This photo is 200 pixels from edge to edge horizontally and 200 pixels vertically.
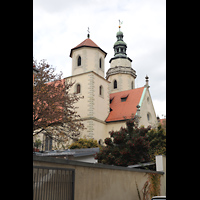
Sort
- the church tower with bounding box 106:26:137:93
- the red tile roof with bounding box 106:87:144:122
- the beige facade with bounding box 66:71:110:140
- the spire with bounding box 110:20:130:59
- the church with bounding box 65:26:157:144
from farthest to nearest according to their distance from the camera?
the spire with bounding box 110:20:130:59, the church tower with bounding box 106:26:137:93, the red tile roof with bounding box 106:87:144:122, the church with bounding box 65:26:157:144, the beige facade with bounding box 66:71:110:140

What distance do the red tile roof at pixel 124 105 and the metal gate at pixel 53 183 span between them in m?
26.5

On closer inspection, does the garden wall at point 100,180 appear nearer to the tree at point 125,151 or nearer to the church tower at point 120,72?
the tree at point 125,151

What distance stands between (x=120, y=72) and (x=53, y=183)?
39.8 m

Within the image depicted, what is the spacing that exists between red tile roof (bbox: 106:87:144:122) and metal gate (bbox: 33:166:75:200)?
2651cm

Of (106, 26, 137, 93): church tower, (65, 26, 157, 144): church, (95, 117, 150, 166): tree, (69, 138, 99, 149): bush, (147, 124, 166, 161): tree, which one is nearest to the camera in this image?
(95, 117, 150, 166): tree

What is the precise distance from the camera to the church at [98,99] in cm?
3212

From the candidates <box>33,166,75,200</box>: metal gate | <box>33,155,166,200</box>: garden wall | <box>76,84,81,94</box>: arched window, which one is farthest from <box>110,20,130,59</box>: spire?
<box>33,166,75,200</box>: metal gate

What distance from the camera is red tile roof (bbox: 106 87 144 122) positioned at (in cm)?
3372

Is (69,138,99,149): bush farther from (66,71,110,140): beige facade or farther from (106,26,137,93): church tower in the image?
(106,26,137,93): church tower

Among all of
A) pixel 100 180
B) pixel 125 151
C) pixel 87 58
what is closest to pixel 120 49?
Answer: pixel 87 58

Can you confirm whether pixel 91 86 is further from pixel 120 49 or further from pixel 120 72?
pixel 120 49

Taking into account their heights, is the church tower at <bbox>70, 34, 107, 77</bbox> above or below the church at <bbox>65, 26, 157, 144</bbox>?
above
